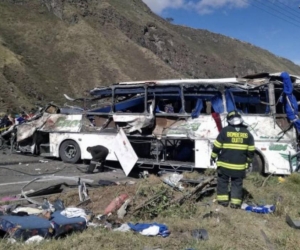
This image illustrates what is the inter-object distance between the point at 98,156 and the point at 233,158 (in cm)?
484

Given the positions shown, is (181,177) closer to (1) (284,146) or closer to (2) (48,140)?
(1) (284,146)

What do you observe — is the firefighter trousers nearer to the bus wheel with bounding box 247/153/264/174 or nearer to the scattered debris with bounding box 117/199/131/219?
the scattered debris with bounding box 117/199/131/219

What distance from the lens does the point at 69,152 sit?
12.8m

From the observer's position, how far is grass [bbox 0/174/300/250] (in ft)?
17.8

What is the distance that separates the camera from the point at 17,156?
14070 mm

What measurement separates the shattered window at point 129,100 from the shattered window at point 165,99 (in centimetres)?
28

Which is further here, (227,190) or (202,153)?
(202,153)

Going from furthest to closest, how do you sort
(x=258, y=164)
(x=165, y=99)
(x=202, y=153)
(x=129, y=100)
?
(x=129, y=100) < (x=165, y=99) < (x=202, y=153) < (x=258, y=164)

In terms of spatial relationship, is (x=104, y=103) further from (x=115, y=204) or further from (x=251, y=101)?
(x=115, y=204)

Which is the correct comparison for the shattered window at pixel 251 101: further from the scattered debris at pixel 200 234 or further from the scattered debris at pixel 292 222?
the scattered debris at pixel 200 234

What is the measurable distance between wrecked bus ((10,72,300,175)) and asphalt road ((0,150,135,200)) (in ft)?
2.17

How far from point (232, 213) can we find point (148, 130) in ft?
15.2

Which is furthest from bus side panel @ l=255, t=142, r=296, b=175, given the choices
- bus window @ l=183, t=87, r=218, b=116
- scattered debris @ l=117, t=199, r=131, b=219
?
scattered debris @ l=117, t=199, r=131, b=219

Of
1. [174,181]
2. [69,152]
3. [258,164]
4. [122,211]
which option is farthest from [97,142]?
[122,211]
